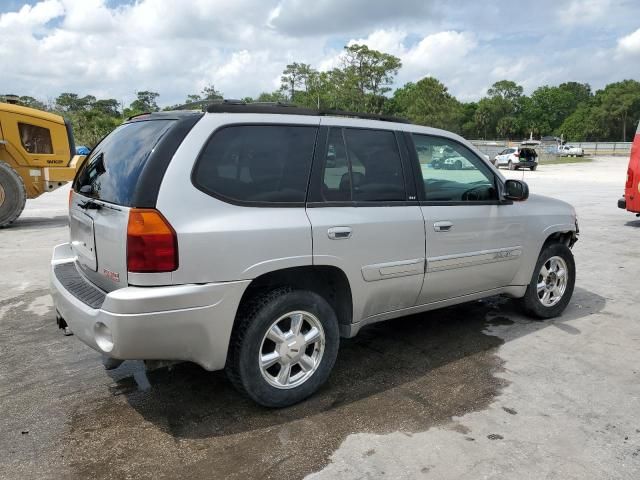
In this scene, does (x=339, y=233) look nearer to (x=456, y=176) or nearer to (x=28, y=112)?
(x=456, y=176)

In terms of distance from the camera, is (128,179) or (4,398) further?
(4,398)

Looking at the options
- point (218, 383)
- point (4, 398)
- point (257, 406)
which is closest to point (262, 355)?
point (257, 406)

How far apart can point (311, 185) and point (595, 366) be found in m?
2.58

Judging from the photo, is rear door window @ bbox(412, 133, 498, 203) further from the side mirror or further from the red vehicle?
the red vehicle

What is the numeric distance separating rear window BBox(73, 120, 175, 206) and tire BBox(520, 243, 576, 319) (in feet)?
11.5

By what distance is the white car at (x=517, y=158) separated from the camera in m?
36.7

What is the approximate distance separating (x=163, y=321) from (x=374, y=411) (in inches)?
56.3

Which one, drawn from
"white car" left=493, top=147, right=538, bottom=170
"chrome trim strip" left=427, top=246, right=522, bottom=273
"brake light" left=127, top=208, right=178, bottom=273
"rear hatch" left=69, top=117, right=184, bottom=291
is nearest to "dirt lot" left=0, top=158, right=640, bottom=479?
"chrome trim strip" left=427, top=246, right=522, bottom=273

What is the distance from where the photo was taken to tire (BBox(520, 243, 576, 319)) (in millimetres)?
5078

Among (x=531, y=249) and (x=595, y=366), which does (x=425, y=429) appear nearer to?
(x=595, y=366)

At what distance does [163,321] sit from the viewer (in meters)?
2.94

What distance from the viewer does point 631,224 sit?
11.4 metres

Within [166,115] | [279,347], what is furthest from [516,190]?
[166,115]

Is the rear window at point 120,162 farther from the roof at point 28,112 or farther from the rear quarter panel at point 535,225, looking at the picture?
the roof at point 28,112
